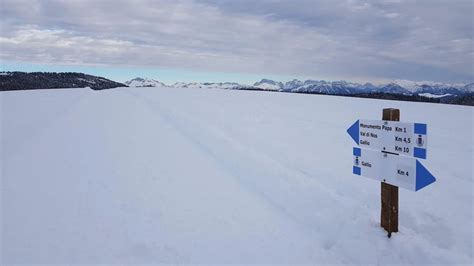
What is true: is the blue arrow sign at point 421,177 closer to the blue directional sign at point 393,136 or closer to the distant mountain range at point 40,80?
the blue directional sign at point 393,136

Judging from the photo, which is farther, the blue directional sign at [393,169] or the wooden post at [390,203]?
the wooden post at [390,203]

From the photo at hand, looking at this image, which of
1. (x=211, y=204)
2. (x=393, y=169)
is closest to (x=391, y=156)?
(x=393, y=169)

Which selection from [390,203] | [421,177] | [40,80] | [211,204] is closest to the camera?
[421,177]

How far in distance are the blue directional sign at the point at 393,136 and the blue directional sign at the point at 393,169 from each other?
0.08 metres

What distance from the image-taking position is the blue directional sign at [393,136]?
4.52m

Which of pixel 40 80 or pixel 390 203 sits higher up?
pixel 40 80

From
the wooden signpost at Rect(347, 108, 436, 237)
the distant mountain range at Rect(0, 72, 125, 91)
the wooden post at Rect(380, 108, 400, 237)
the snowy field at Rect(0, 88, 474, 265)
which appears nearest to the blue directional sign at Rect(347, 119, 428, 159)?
the wooden signpost at Rect(347, 108, 436, 237)

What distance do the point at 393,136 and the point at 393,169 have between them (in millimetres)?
417

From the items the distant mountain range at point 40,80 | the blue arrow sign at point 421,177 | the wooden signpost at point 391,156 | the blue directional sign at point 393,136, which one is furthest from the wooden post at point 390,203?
the distant mountain range at point 40,80

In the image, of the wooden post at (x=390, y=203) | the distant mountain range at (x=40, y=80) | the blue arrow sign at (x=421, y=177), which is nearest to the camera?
the blue arrow sign at (x=421, y=177)

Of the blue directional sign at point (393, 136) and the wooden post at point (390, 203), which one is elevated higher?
the blue directional sign at point (393, 136)

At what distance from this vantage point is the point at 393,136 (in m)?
4.86

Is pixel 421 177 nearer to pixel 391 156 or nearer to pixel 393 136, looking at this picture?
pixel 391 156

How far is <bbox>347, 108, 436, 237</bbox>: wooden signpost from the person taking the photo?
4.54 metres
